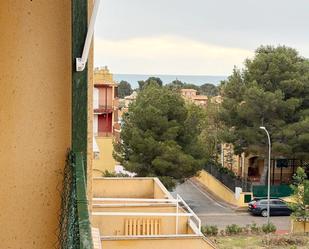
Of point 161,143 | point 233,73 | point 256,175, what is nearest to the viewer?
point 161,143

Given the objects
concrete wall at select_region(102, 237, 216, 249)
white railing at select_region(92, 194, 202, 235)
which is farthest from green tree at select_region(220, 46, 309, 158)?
concrete wall at select_region(102, 237, 216, 249)

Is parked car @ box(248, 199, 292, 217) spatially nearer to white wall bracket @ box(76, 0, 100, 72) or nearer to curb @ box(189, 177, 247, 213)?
curb @ box(189, 177, 247, 213)

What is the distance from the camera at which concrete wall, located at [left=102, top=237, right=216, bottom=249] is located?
457cm

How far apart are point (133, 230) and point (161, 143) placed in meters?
10.8

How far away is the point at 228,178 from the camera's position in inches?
762

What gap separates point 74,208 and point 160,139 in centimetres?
1448

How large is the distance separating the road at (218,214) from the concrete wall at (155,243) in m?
10.2

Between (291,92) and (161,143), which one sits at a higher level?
(291,92)

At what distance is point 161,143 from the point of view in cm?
1591

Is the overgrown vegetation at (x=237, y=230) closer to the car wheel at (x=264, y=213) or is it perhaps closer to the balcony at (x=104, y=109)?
the car wheel at (x=264, y=213)

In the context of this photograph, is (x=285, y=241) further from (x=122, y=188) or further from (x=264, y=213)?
(x=122, y=188)

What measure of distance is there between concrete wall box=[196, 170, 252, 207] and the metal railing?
156 mm

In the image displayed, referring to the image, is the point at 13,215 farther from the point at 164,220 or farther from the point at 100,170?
the point at 100,170

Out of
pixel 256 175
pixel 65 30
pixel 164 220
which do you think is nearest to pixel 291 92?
pixel 256 175
